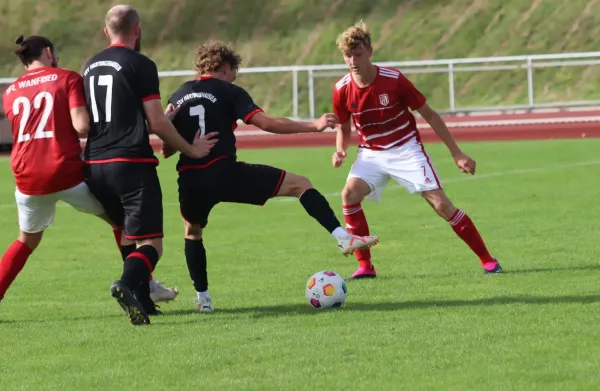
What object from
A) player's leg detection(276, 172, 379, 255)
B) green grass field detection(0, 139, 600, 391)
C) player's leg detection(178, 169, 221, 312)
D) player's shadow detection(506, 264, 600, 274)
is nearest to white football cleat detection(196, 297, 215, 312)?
player's leg detection(178, 169, 221, 312)

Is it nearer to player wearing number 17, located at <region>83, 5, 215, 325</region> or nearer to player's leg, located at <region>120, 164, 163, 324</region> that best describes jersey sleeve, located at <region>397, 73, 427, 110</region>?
player wearing number 17, located at <region>83, 5, 215, 325</region>

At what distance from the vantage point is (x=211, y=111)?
784 cm

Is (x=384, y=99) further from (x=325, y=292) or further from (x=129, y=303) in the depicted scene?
(x=129, y=303)

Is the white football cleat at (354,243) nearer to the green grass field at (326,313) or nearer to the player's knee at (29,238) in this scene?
the green grass field at (326,313)

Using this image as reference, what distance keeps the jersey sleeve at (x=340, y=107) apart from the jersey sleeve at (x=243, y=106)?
171 centimetres

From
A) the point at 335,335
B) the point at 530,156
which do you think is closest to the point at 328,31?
the point at 530,156

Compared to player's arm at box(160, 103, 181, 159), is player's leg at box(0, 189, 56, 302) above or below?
below

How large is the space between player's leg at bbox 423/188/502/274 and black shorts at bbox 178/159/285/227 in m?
1.90

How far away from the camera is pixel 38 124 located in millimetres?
7668

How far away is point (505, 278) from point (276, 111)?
105ft

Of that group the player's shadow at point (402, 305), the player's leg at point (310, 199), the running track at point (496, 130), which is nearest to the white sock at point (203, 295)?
the player's shadow at point (402, 305)

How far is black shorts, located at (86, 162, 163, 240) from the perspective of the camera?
751 centimetres

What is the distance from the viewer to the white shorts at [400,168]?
31.0ft

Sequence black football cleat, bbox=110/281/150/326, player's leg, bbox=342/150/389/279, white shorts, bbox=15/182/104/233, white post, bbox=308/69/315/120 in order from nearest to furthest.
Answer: black football cleat, bbox=110/281/150/326, white shorts, bbox=15/182/104/233, player's leg, bbox=342/150/389/279, white post, bbox=308/69/315/120
